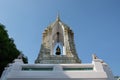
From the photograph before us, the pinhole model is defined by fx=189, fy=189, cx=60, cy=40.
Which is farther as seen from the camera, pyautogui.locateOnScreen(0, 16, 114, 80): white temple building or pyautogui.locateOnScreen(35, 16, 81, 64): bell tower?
pyautogui.locateOnScreen(35, 16, 81, 64): bell tower

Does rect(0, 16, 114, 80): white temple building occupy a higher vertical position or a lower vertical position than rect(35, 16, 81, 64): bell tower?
lower

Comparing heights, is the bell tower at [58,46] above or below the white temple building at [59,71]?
above

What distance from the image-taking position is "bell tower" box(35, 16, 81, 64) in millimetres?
13936

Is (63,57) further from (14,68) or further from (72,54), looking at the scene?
(14,68)

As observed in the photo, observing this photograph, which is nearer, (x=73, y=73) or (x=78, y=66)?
(x=73, y=73)

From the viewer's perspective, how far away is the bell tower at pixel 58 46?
1394 cm

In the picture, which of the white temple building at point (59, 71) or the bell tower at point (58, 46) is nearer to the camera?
the white temple building at point (59, 71)

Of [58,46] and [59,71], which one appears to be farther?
[58,46]

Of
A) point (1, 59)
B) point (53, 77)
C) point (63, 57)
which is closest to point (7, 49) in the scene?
point (1, 59)

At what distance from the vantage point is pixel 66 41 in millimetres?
16547

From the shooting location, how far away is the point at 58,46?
16797 millimetres

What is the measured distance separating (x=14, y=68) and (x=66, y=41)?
29.3 ft

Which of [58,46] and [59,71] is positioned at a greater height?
[58,46]

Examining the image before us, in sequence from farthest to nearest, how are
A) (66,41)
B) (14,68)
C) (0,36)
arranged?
(66,41) < (0,36) < (14,68)
